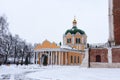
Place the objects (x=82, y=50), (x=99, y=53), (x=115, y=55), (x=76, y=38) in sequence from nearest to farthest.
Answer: (x=115, y=55) < (x=99, y=53) < (x=82, y=50) < (x=76, y=38)

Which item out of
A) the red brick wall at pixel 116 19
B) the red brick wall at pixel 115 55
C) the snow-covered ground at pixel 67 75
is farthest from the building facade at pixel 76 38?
the snow-covered ground at pixel 67 75

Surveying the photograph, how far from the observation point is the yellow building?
5872cm

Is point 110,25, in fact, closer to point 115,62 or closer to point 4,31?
point 115,62

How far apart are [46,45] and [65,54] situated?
523 cm

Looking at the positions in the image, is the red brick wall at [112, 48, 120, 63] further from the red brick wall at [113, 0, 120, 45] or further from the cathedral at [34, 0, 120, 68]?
the red brick wall at [113, 0, 120, 45]

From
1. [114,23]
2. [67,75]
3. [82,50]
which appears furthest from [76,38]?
[67,75]

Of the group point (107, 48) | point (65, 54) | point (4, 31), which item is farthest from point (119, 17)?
point (65, 54)

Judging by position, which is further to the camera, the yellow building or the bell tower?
the yellow building

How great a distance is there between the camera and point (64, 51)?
5975 cm

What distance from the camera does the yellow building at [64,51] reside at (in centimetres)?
5872

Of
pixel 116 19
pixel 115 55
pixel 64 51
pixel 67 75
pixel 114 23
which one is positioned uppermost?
pixel 116 19

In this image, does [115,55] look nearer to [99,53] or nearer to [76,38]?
[99,53]

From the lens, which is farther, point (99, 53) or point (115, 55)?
point (99, 53)

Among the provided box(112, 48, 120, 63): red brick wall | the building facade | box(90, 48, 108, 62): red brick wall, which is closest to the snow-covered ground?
box(112, 48, 120, 63): red brick wall
